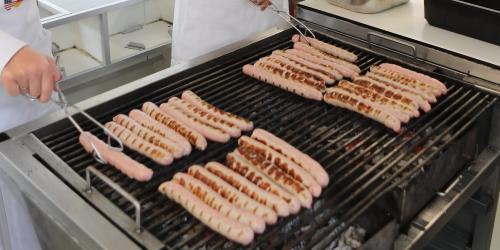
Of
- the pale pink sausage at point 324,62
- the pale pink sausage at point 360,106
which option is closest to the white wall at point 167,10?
the pale pink sausage at point 324,62

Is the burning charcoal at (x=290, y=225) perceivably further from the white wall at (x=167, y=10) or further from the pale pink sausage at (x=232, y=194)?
the white wall at (x=167, y=10)

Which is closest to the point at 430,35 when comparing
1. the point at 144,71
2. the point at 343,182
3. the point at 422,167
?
the point at 422,167

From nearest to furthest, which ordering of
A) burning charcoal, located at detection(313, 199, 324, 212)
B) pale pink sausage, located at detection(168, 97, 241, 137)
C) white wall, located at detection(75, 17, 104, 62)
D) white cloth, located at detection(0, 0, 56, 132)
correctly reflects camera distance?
burning charcoal, located at detection(313, 199, 324, 212) → pale pink sausage, located at detection(168, 97, 241, 137) → white cloth, located at detection(0, 0, 56, 132) → white wall, located at detection(75, 17, 104, 62)

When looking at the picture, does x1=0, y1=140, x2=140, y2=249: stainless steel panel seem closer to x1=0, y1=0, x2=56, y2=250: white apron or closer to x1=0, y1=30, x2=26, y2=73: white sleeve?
x1=0, y1=0, x2=56, y2=250: white apron

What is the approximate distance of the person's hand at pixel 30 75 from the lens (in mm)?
1652

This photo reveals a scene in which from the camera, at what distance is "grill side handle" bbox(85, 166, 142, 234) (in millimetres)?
1438

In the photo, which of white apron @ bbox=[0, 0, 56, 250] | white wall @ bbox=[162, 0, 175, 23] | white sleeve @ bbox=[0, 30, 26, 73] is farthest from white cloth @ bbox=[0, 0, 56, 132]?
white wall @ bbox=[162, 0, 175, 23]

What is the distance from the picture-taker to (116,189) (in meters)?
1.49

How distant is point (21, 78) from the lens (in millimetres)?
1655

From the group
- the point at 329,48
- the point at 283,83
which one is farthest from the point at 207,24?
the point at 283,83

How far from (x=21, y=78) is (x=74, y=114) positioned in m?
0.33

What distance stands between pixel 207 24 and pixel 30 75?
4.13 feet

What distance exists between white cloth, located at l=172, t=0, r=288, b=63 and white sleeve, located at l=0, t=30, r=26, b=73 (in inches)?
40.7

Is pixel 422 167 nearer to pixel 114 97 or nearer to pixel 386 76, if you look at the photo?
pixel 386 76
